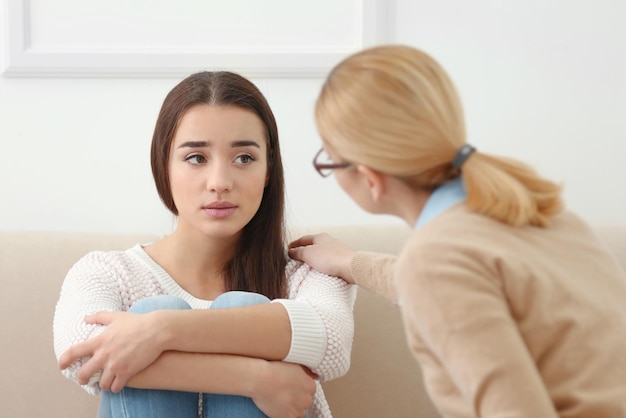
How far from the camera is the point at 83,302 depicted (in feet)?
5.42

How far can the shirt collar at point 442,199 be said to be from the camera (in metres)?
1.14

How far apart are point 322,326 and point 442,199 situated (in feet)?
1.84

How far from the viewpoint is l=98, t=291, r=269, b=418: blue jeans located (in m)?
1.52

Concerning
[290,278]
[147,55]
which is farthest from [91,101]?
[290,278]

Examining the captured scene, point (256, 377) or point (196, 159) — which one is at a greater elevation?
point (196, 159)

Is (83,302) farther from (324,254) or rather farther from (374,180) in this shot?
(374,180)

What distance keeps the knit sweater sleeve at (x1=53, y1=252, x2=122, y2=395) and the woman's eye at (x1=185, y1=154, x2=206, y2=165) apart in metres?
0.26

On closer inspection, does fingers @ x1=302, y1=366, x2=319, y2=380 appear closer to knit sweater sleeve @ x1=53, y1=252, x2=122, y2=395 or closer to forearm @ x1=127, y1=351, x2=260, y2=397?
forearm @ x1=127, y1=351, x2=260, y2=397

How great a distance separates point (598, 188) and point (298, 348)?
3.63ft

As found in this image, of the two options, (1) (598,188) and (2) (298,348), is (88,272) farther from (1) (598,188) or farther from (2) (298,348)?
(1) (598,188)

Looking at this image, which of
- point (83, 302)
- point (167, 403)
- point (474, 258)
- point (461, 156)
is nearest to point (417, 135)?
point (461, 156)

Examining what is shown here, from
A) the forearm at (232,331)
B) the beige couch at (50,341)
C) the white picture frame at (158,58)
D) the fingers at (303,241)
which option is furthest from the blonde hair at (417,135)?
the white picture frame at (158,58)

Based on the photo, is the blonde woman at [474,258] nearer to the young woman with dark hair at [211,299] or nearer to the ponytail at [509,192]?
the ponytail at [509,192]

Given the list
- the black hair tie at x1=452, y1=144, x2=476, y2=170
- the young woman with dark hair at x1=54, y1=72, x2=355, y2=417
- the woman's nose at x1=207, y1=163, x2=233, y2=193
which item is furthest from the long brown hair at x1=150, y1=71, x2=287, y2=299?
the black hair tie at x1=452, y1=144, x2=476, y2=170
